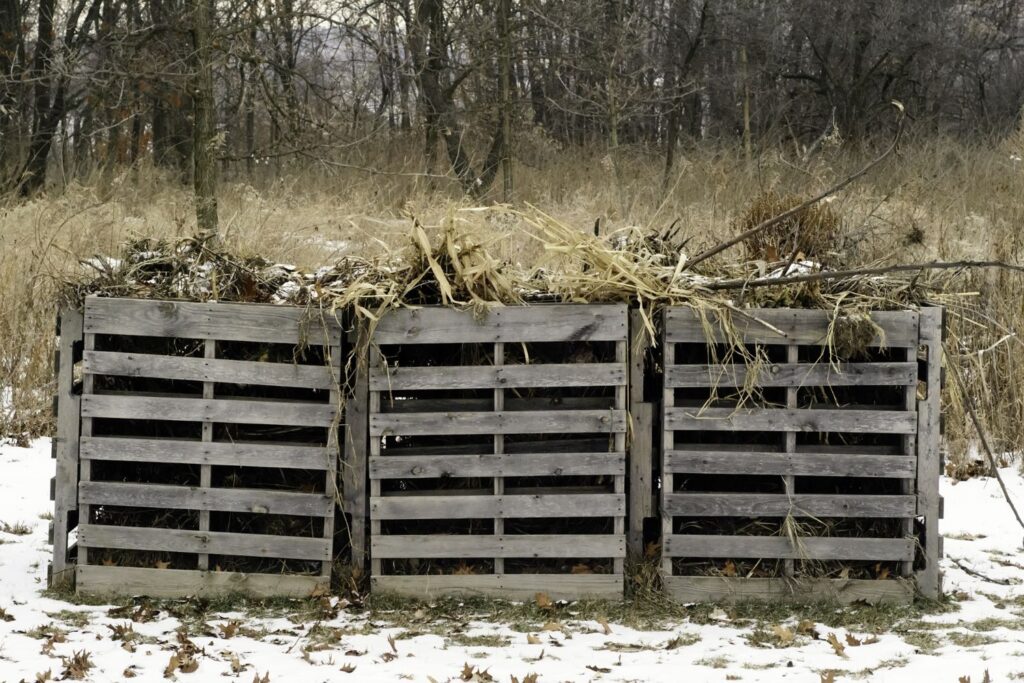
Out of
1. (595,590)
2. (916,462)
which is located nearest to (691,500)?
(595,590)

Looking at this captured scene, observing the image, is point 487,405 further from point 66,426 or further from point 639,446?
point 66,426

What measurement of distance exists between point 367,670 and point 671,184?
1135 centimetres

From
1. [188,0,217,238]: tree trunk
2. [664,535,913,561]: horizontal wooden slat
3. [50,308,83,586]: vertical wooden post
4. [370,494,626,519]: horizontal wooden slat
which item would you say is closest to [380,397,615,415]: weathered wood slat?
[370,494,626,519]: horizontal wooden slat

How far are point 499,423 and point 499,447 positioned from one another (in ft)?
0.43

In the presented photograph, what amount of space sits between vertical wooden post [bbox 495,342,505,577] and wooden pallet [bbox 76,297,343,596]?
2.66ft

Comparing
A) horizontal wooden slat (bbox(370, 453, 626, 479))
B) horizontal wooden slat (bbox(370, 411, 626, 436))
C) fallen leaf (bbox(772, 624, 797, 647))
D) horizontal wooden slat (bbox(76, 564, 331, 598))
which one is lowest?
fallen leaf (bbox(772, 624, 797, 647))

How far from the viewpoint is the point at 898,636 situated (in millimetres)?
5203

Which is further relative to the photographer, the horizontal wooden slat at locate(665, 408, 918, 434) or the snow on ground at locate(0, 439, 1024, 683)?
the horizontal wooden slat at locate(665, 408, 918, 434)

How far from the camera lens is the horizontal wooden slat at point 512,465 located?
5664 mm

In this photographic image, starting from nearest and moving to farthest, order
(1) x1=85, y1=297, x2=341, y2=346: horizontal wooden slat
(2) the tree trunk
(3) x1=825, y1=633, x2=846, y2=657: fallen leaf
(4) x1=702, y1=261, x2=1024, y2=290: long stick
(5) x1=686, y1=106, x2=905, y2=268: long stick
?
(3) x1=825, y1=633, x2=846, y2=657: fallen leaf
(5) x1=686, y1=106, x2=905, y2=268: long stick
(4) x1=702, y1=261, x2=1024, y2=290: long stick
(1) x1=85, y1=297, x2=341, y2=346: horizontal wooden slat
(2) the tree trunk

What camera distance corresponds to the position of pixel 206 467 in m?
5.68

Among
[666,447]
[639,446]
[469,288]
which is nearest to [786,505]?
[666,447]

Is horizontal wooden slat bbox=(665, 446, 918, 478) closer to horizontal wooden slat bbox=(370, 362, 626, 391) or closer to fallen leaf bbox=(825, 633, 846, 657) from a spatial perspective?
horizontal wooden slat bbox=(370, 362, 626, 391)

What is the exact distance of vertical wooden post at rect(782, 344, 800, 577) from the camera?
222 inches
